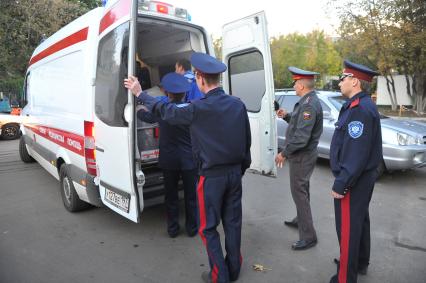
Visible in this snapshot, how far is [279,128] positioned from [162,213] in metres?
4.14

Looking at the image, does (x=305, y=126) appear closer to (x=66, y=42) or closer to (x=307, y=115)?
(x=307, y=115)

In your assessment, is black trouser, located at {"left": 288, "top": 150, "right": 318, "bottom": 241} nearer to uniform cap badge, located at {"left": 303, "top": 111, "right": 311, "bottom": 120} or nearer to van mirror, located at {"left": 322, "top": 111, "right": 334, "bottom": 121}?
uniform cap badge, located at {"left": 303, "top": 111, "right": 311, "bottom": 120}

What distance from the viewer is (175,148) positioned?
3.79m

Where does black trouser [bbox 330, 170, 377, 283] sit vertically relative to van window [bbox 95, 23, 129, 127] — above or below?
below

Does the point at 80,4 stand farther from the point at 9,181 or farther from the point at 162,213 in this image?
the point at 162,213

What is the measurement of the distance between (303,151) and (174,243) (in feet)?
5.70

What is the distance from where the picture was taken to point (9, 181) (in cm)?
673

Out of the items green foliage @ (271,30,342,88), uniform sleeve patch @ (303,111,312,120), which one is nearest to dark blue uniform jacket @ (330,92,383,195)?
uniform sleeve patch @ (303,111,312,120)

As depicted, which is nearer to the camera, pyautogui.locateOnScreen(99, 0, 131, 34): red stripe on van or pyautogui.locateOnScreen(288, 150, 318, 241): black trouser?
pyautogui.locateOnScreen(99, 0, 131, 34): red stripe on van

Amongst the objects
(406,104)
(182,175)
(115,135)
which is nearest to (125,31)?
(115,135)

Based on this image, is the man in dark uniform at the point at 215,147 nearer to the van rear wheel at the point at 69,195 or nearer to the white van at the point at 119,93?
the white van at the point at 119,93

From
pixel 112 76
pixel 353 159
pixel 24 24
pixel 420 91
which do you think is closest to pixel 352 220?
pixel 353 159

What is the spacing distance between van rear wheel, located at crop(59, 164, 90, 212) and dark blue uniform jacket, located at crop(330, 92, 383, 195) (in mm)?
3354

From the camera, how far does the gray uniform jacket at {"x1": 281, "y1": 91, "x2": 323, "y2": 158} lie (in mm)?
3609
